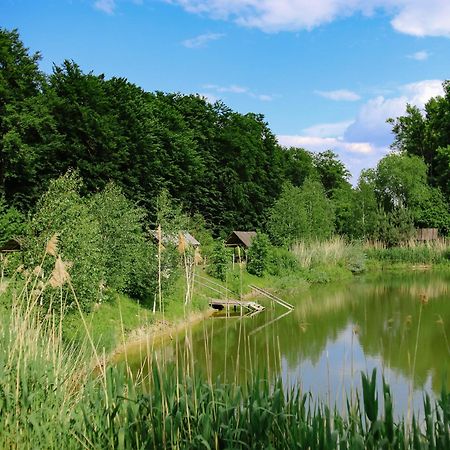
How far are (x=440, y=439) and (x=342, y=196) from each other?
154ft

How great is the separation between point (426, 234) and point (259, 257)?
19.4 meters

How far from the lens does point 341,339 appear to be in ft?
52.9

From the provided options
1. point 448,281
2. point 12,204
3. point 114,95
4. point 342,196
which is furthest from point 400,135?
point 12,204

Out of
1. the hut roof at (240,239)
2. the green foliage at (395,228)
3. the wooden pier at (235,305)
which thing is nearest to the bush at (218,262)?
the wooden pier at (235,305)

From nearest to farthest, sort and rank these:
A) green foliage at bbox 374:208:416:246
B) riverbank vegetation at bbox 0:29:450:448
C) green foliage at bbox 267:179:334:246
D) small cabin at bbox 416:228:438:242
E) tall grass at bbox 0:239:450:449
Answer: tall grass at bbox 0:239:450:449
riverbank vegetation at bbox 0:29:450:448
green foliage at bbox 267:179:334:246
green foliage at bbox 374:208:416:246
small cabin at bbox 416:228:438:242

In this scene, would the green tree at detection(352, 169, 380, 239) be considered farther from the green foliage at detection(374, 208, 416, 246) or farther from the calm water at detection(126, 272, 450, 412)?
the calm water at detection(126, 272, 450, 412)

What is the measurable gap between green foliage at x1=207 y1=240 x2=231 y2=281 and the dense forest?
15.9 feet

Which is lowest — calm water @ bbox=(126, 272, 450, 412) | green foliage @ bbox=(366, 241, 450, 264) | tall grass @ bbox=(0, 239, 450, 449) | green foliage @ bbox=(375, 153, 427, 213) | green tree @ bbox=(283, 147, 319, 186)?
calm water @ bbox=(126, 272, 450, 412)

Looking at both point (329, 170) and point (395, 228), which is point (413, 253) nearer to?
point (395, 228)

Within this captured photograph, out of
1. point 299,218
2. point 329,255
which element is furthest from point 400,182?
point 329,255

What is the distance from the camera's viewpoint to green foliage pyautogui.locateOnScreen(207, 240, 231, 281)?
2454 cm

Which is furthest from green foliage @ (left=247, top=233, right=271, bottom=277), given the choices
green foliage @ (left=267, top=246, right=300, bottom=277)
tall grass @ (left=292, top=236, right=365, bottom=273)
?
tall grass @ (left=292, top=236, right=365, bottom=273)

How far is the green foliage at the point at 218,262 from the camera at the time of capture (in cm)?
2454

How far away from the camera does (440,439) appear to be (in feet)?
12.6
